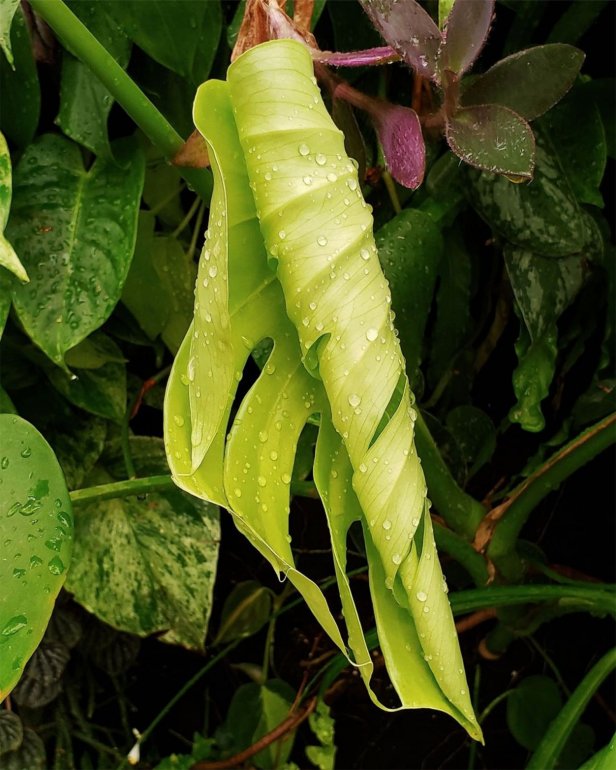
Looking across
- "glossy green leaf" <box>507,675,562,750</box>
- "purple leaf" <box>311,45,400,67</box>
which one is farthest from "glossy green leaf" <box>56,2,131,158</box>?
"glossy green leaf" <box>507,675,562,750</box>

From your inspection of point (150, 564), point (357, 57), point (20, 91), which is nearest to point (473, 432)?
point (150, 564)

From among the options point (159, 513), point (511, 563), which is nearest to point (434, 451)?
point (511, 563)

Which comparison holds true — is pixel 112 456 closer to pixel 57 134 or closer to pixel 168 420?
pixel 57 134

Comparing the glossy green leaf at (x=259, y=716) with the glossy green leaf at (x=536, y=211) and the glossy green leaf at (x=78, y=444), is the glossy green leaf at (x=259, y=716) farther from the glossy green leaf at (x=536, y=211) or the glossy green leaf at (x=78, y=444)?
the glossy green leaf at (x=536, y=211)

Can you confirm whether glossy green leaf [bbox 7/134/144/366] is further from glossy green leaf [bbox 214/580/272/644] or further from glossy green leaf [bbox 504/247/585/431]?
glossy green leaf [bbox 214/580/272/644]

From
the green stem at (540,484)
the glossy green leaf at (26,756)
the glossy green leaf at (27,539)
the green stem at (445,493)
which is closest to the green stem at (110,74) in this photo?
the glossy green leaf at (27,539)
